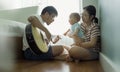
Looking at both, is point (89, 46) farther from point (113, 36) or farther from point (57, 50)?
point (113, 36)

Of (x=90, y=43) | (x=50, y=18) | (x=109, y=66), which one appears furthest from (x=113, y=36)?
(x=50, y=18)

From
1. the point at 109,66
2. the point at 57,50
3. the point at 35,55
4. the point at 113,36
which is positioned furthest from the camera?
the point at 57,50

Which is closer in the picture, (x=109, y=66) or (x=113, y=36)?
(x=113, y=36)

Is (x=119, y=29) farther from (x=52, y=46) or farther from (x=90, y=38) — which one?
(x=52, y=46)

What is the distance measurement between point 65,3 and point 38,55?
1.20m

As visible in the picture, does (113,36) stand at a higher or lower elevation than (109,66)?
higher

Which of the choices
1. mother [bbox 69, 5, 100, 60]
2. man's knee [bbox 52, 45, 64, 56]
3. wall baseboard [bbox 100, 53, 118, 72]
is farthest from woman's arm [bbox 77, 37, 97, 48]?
wall baseboard [bbox 100, 53, 118, 72]

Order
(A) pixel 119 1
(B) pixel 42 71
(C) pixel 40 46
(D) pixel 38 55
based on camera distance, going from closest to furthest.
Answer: (A) pixel 119 1 → (B) pixel 42 71 → (C) pixel 40 46 → (D) pixel 38 55

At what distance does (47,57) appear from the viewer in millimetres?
1890

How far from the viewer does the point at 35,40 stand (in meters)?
1.69

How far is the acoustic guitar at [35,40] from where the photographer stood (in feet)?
5.57

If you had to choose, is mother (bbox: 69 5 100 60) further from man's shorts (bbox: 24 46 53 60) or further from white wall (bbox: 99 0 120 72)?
white wall (bbox: 99 0 120 72)

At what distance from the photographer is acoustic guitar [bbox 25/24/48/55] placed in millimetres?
1696

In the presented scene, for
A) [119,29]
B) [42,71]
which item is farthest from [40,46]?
[119,29]
